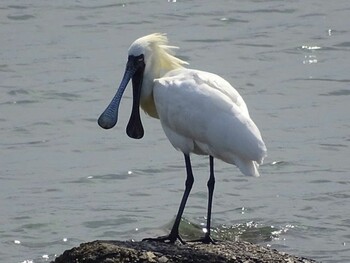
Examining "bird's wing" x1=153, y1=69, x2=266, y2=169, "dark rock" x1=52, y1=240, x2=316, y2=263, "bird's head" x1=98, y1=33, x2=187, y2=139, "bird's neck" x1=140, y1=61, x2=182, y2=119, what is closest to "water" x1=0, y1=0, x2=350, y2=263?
"bird's neck" x1=140, y1=61, x2=182, y2=119

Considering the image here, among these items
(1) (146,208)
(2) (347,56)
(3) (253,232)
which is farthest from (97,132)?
(2) (347,56)

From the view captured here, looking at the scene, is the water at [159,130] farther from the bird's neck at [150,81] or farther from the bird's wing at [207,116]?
the bird's wing at [207,116]

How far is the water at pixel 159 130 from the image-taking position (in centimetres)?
1502

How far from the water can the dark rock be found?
9.77ft

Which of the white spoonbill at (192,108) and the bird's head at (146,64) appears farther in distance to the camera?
the bird's head at (146,64)

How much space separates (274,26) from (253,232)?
31.5 ft

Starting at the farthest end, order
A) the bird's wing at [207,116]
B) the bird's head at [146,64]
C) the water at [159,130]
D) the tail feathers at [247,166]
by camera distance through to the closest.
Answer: the water at [159,130], the bird's head at [146,64], the tail feathers at [247,166], the bird's wing at [207,116]

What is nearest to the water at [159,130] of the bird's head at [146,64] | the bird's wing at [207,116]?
the bird's head at [146,64]

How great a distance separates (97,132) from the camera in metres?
18.3

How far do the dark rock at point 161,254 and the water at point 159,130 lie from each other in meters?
2.98

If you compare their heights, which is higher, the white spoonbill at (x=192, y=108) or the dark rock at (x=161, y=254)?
the white spoonbill at (x=192, y=108)

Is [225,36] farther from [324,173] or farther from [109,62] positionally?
[324,173]

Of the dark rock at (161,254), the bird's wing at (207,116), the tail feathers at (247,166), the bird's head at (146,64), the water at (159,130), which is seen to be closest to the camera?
the dark rock at (161,254)

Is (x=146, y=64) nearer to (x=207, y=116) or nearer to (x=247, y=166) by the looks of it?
(x=207, y=116)
